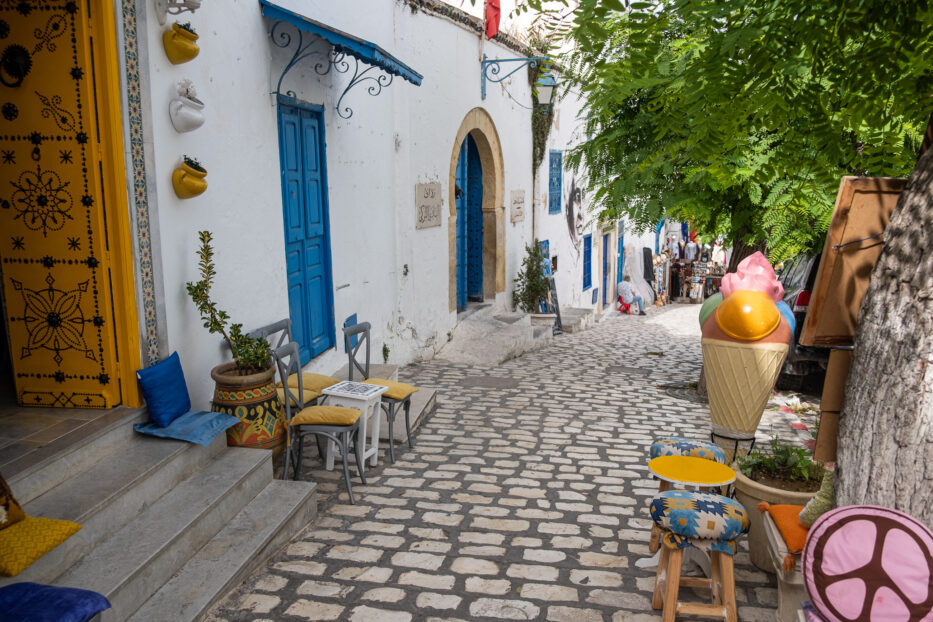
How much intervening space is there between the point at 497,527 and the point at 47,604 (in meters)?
2.70

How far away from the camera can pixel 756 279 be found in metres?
4.14

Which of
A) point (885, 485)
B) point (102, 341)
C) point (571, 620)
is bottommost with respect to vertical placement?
point (571, 620)

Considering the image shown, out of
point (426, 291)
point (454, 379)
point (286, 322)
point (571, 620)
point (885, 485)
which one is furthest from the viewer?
point (426, 291)

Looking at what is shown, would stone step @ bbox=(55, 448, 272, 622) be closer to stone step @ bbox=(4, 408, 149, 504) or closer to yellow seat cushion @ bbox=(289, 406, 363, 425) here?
yellow seat cushion @ bbox=(289, 406, 363, 425)

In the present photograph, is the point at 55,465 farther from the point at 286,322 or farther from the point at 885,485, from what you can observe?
the point at 885,485

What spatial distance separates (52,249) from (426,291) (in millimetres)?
5962

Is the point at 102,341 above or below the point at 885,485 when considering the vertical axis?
above

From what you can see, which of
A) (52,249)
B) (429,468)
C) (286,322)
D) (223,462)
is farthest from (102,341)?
(429,468)

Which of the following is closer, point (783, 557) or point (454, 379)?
point (783, 557)

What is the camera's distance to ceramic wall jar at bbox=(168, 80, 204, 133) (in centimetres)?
463

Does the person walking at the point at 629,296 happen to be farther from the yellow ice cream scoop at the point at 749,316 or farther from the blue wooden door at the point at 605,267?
the yellow ice cream scoop at the point at 749,316

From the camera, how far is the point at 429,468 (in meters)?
5.68

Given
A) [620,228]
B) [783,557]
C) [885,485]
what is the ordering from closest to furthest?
[885,485] → [783,557] → [620,228]

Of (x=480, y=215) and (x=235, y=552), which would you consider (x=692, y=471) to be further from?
(x=480, y=215)
